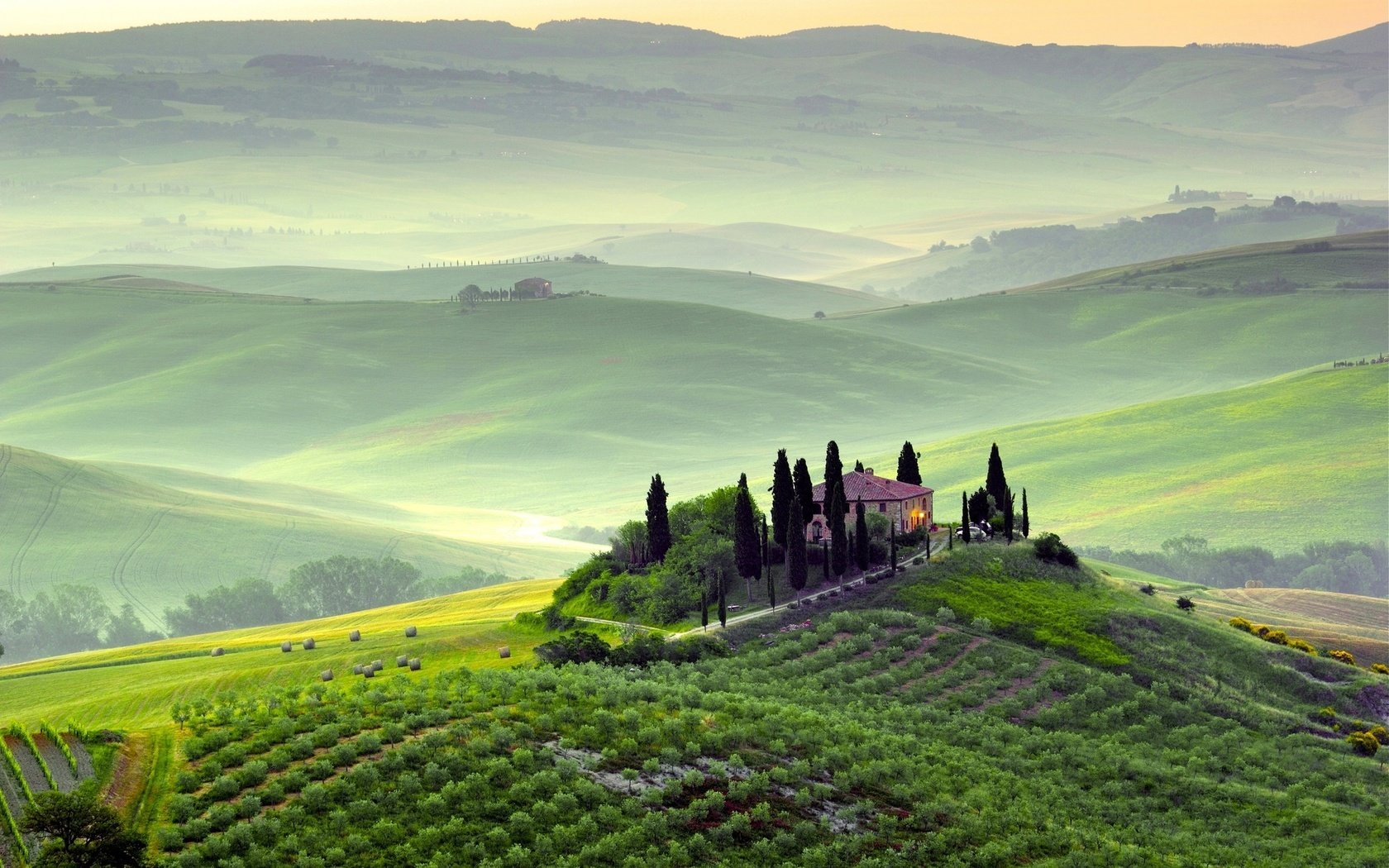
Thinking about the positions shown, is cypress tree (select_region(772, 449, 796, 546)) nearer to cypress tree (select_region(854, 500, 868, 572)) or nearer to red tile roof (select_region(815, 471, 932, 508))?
red tile roof (select_region(815, 471, 932, 508))

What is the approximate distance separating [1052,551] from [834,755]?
1787 inches

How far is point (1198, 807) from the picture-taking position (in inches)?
3398

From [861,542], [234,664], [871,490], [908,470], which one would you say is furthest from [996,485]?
[234,664]

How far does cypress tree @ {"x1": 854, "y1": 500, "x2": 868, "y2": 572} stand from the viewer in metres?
116

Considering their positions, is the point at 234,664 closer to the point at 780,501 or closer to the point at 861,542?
the point at 780,501

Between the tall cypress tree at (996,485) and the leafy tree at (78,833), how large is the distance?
80.2 m

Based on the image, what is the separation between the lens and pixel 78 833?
207 feet

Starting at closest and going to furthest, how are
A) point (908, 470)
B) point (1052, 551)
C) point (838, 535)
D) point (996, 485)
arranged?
1. point (838, 535)
2. point (1052, 551)
3. point (996, 485)
4. point (908, 470)

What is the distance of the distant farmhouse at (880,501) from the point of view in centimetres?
12312

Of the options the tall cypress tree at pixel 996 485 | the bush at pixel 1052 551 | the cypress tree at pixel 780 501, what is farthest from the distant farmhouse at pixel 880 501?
the bush at pixel 1052 551

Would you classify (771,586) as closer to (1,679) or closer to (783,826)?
(783,826)

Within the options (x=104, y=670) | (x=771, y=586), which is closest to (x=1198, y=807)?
(x=771, y=586)

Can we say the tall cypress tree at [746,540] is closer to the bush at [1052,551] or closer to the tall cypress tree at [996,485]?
the bush at [1052,551]

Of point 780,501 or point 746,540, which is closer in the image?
point 746,540
